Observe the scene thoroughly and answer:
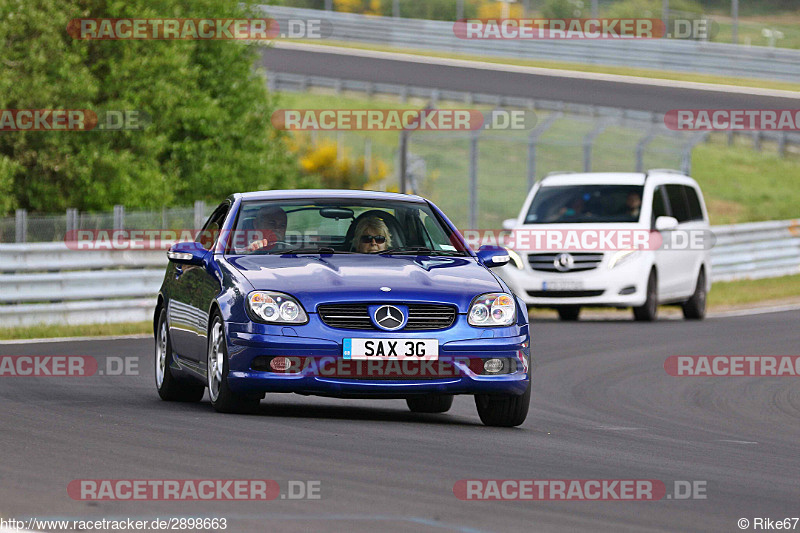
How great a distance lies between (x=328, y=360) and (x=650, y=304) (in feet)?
42.1

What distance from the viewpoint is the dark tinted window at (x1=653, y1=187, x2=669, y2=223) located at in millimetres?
22938

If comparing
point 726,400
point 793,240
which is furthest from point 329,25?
point 726,400

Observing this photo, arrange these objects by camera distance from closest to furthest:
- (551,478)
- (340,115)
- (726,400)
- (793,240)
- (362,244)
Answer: (551,478) → (362,244) → (726,400) → (793,240) → (340,115)

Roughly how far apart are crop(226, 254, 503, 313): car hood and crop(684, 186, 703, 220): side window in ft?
45.0

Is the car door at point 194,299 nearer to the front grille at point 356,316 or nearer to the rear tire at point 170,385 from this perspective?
the rear tire at point 170,385

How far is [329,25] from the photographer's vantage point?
5816 centimetres

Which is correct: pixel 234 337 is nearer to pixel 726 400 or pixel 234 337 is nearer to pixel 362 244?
pixel 362 244

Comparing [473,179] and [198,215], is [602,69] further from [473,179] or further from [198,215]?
[198,215]

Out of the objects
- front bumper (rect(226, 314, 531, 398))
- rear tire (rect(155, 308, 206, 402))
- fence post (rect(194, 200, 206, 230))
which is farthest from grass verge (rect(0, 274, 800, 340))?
front bumper (rect(226, 314, 531, 398))

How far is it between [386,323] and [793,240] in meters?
23.7

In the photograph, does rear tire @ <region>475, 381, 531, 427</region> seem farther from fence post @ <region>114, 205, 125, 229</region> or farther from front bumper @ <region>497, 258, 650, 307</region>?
fence post @ <region>114, 205, 125, 229</region>

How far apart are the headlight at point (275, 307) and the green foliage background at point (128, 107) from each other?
57.4 ft

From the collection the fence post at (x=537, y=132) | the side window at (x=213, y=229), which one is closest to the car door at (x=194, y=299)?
the side window at (x=213, y=229)

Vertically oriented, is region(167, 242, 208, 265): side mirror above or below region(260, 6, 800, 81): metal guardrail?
below
